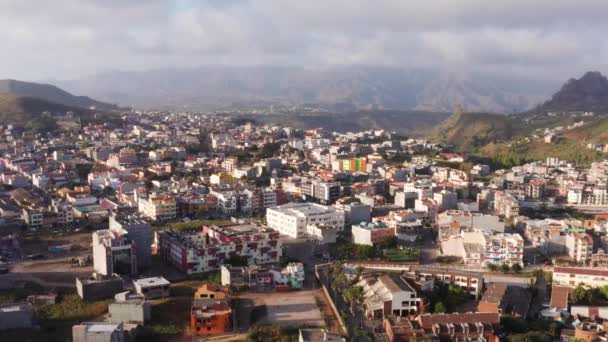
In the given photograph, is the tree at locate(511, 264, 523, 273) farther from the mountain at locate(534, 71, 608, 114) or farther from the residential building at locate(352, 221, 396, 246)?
the mountain at locate(534, 71, 608, 114)

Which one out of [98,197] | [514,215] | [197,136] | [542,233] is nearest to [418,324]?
[542,233]

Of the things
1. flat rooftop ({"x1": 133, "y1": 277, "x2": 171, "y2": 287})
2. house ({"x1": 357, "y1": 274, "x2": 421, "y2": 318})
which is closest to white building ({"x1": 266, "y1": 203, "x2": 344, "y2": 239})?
house ({"x1": 357, "y1": 274, "x2": 421, "y2": 318})

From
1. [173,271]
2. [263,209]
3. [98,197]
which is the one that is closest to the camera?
[173,271]

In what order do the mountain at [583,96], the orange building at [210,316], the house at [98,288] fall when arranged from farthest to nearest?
1. the mountain at [583,96]
2. the house at [98,288]
3. the orange building at [210,316]

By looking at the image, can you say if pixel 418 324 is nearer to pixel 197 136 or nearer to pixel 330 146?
pixel 330 146

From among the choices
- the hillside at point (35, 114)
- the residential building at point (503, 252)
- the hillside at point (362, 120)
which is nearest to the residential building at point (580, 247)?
the residential building at point (503, 252)

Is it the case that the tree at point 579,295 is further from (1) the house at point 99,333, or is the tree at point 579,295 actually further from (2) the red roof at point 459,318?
(1) the house at point 99,333

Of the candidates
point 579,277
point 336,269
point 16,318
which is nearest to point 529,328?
point 579,277
